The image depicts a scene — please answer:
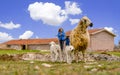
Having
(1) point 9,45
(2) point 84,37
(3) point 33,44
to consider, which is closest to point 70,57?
(2) point 84,37

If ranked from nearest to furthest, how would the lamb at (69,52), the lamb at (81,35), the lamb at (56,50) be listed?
the lamb at (69,52) → the lamb at (81,35) → the lamb at (56,50)

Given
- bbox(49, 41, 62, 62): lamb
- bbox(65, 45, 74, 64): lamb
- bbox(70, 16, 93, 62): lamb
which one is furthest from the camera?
bbox(49, 41, 62, 62): lamb

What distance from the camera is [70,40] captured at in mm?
21531

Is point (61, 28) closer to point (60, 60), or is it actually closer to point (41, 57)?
point (60, 60)

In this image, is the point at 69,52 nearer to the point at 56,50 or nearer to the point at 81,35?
the point at 81,35

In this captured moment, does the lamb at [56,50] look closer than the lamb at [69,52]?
No

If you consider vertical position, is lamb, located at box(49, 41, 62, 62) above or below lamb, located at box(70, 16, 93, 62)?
below

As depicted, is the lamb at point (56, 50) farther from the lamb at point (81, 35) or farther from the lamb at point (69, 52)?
the lamb at point (69, 52)

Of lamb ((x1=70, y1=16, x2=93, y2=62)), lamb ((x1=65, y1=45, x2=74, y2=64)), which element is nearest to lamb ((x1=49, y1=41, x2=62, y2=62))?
lamb ((x1=70, y1=16, x2=93, y2=62))

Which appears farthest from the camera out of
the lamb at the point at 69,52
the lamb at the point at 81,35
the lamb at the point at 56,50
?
the lamb at the point at 56,50

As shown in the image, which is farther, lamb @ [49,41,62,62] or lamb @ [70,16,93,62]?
lamb @ [49,41,62,62]

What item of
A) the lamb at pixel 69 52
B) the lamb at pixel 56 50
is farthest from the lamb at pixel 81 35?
the lamb at pixel 56 50

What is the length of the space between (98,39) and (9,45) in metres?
33.3

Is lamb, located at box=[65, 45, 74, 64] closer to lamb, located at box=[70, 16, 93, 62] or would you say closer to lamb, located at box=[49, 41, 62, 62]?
lamb, located at box=[70, 16, 93, 62]
